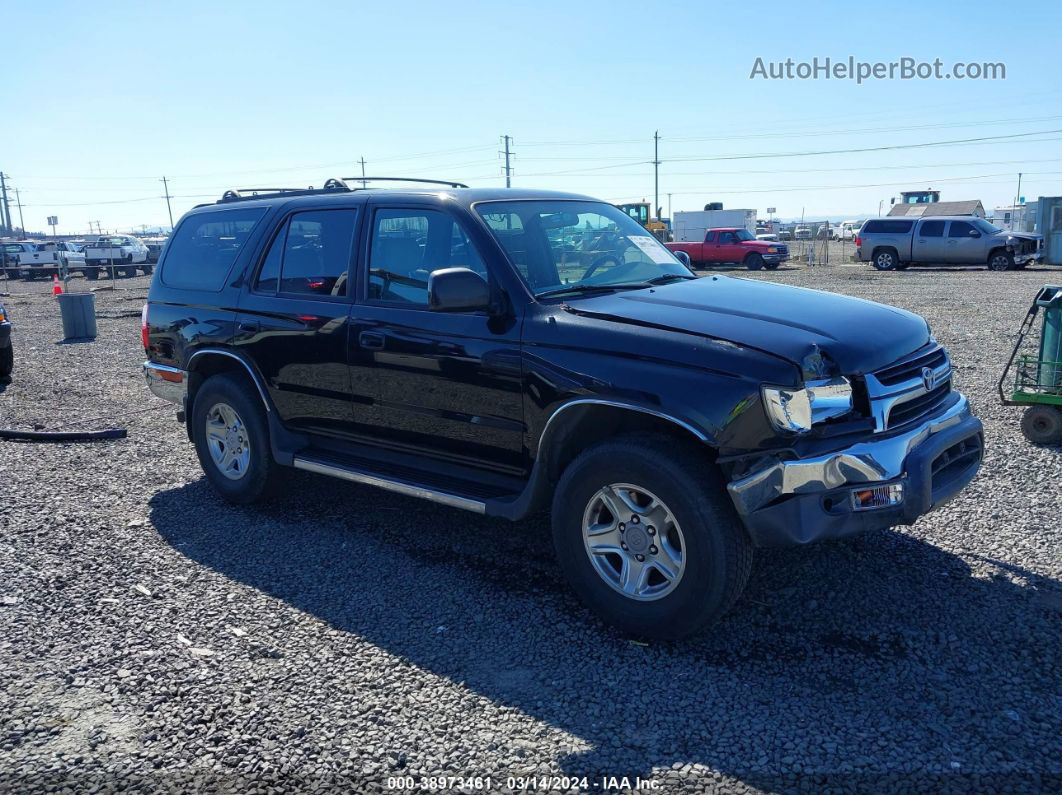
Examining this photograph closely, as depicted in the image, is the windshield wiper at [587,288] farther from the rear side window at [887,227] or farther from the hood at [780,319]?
the rear side window at [887,227]

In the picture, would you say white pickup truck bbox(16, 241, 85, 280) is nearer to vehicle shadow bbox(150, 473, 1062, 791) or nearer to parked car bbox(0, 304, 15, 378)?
parked car bbox(0, 304, 15, 378)

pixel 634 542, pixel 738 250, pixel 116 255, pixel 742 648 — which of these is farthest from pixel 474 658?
pixel 116 255

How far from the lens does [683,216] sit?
51.5 meters

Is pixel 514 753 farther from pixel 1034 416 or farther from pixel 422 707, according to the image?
pixel 1034 416

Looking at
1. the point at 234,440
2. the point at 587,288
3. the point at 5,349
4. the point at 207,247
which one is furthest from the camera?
the point at 5,349

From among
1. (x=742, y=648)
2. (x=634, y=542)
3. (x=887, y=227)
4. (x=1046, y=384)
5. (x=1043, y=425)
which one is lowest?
(x=742, y=648)

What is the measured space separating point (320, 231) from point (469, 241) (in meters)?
1.21

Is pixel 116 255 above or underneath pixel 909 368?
above

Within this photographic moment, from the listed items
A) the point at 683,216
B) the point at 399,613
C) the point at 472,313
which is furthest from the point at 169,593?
the point at 683,216

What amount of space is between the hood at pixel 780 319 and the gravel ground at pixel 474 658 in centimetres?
124

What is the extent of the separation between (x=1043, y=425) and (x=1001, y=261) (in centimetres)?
2500

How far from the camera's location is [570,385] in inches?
156

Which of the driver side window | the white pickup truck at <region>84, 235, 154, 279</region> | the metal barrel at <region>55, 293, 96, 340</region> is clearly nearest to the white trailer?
the white pickup truck at <region>84, 235, 154, 279</region>

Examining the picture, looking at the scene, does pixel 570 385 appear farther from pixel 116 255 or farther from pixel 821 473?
pixel 116 255
